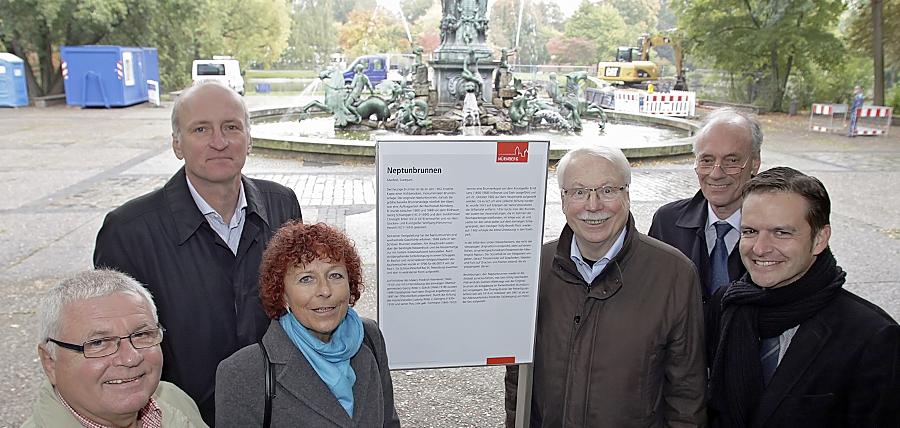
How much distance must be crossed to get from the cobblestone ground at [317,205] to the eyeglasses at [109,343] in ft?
8.36

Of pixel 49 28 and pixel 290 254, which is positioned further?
pixel 49 28

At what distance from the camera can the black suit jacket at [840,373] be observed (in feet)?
7.34

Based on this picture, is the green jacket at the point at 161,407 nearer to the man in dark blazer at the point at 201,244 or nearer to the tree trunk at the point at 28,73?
the man in dark blazer at the point at 201,244

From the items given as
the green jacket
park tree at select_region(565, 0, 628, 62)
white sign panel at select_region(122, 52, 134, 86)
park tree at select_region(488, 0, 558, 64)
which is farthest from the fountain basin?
park tree at select_region(565, 0, 628, 62)

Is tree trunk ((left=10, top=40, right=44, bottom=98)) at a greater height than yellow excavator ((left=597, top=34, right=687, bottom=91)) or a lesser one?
lesser

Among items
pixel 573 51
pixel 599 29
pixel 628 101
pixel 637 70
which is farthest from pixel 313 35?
pixel 628 101

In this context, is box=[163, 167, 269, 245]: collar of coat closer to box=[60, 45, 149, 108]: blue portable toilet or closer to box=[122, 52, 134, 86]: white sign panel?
box=[60, 45, 149, 108]: blue portable toilet

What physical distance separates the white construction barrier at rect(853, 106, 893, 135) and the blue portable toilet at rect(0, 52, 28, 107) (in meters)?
30.1

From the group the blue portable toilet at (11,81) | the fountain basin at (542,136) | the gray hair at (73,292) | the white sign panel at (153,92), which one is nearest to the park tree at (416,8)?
the white sign panel at (153,92)

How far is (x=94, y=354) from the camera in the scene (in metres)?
1.89

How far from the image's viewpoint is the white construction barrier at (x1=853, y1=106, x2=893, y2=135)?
65.0 ft

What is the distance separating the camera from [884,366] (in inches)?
87.6

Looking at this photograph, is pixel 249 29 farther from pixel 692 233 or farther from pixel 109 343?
pixel 109 343

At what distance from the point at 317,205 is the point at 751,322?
782 centimetres
